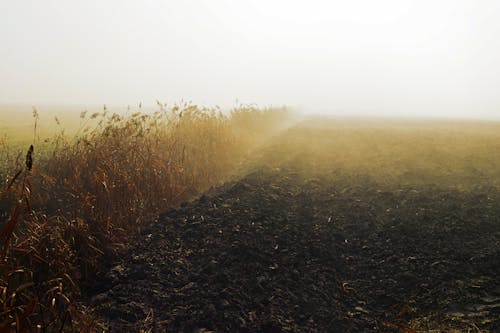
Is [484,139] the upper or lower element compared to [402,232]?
upper

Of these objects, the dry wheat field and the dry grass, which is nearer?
the dry grass

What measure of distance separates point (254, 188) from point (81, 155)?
286 cm

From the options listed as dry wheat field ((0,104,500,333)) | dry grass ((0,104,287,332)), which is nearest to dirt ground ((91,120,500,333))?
dry wheat field ((0,104,500,333))

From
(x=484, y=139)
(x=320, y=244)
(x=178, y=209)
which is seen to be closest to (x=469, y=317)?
(x=320, y=244)

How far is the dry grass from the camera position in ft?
10.6

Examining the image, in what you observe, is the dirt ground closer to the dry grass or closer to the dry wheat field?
the dry wheat field

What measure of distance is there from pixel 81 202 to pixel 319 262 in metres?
3.01

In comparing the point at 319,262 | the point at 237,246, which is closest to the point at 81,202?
the point at 237,246

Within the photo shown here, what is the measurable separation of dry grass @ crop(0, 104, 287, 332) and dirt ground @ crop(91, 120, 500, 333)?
1.06 ft

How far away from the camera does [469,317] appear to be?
3.43 metres

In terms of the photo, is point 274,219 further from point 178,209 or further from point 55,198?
point 55,198

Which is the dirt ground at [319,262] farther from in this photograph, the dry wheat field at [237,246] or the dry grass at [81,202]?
the dry grass at [81,202]

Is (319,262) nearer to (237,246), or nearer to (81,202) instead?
(237,246)

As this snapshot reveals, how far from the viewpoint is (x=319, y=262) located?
4.61m
